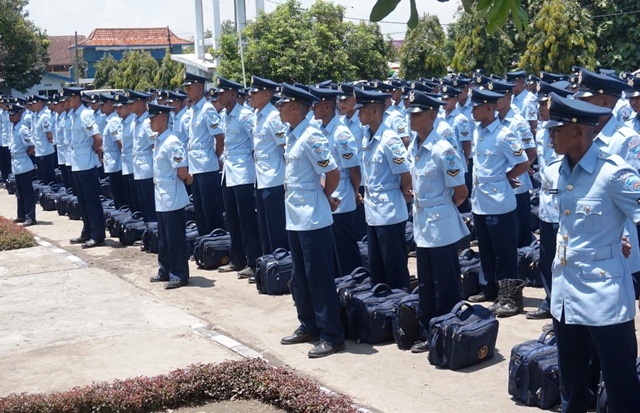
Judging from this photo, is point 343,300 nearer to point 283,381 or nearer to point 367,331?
point 367,331

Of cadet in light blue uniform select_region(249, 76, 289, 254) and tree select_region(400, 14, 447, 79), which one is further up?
tree select_region(400, 14, 447, 79)

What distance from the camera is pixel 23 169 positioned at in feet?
46.4

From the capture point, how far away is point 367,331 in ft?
21.8

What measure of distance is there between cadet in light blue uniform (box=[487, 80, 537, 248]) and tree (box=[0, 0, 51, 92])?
2326 centimetres

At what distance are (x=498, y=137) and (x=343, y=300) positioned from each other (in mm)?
2083

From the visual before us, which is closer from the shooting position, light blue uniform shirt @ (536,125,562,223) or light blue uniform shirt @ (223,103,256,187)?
light blue uniform shirt @ (536,125,562,223)

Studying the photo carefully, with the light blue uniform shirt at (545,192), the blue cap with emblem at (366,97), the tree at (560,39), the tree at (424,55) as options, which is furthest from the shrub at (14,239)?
the tree at (424,55)

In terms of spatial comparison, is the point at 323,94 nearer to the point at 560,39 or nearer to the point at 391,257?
the point at 391,257

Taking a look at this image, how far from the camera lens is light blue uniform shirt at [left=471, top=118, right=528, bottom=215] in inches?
295

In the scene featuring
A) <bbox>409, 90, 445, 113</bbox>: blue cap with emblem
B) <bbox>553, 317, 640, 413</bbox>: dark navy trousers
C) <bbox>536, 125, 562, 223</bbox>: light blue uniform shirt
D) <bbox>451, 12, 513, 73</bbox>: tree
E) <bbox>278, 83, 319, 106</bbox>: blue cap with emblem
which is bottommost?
<bbox>553, 317, 640, 413</bbox>: dark navy trousers

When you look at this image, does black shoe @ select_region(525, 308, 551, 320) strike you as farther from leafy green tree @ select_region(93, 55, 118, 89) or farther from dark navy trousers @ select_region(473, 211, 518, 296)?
leafy green tree @ select_region(93, 55, 118, 89)

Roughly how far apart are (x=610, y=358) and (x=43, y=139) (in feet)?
45.5

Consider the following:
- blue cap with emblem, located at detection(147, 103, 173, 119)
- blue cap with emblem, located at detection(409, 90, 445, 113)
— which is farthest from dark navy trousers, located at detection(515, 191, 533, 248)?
blue cap with emblem, located at detection(147, 103, 173, 119)

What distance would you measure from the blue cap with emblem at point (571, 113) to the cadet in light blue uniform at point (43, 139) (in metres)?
12.9
